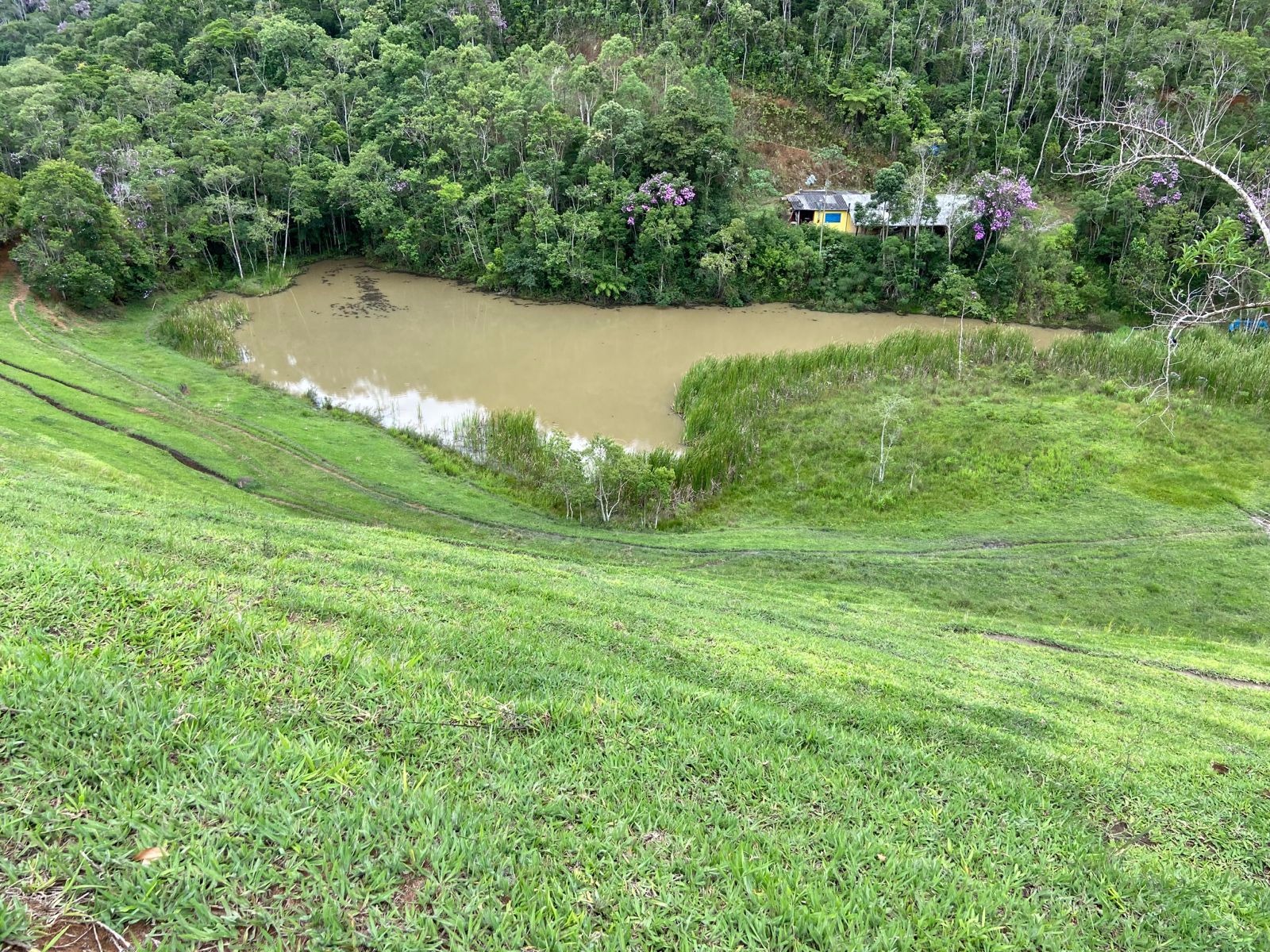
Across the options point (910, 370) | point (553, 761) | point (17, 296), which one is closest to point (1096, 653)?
point (553, 761)

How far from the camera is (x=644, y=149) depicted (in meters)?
36.6

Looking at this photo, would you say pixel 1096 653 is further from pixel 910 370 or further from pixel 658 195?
pixel 658 195

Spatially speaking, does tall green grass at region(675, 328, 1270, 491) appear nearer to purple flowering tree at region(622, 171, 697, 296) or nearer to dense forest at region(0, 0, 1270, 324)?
dense forest at region(0, 0, 1270, 324)

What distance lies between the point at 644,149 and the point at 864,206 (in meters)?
12.7

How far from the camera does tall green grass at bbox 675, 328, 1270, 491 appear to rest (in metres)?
21.0

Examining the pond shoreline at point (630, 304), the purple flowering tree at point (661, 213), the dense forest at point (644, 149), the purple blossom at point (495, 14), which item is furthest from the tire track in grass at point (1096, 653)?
the purple blossom at point (495, 14)

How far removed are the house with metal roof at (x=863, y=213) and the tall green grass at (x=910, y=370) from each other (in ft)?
37.2

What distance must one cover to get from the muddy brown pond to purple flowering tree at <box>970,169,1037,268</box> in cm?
522

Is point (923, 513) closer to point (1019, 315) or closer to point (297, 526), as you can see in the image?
point (297, 526)

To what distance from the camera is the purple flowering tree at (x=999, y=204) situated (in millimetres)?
32938

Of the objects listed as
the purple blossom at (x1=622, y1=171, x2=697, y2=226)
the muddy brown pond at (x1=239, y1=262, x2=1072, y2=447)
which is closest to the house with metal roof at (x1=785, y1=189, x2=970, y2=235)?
the muddy brown pond at (x1=239, y1=262, x2=1072, y2=447)

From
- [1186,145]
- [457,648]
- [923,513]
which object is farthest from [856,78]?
[457,648]

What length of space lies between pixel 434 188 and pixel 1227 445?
39.8 metres

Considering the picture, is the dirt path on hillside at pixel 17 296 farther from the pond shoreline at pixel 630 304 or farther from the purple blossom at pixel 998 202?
the purple blossom at pixel 998 202
